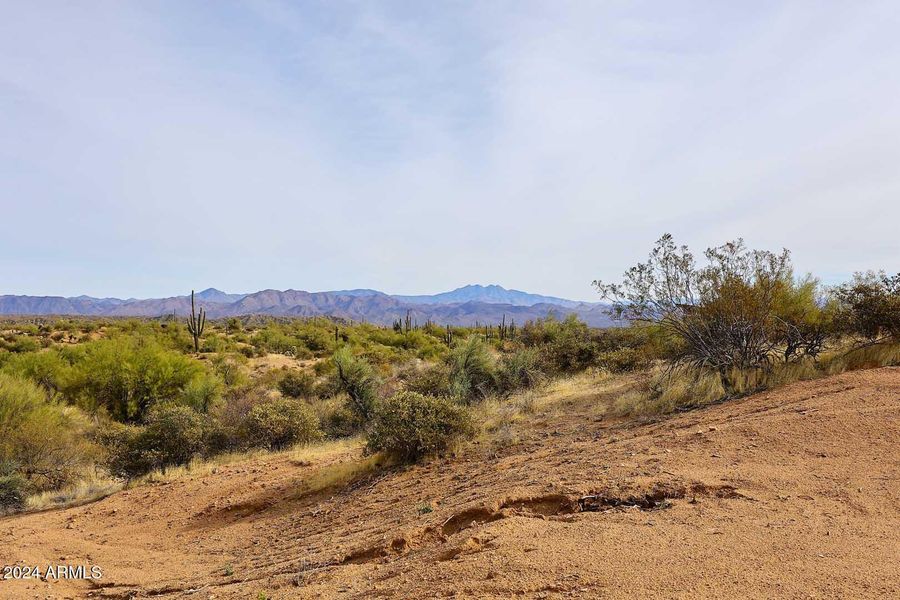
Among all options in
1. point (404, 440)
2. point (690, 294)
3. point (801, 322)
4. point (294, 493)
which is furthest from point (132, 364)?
point (801, 322)

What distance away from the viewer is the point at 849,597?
315cm

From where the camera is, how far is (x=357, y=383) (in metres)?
19.3

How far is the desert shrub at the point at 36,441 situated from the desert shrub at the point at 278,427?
13.9 ft

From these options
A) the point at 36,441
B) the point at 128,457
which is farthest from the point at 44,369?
the point at 128,457

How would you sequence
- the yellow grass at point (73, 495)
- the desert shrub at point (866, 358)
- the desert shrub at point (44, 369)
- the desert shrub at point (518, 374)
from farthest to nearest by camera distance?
the desert shrub at point (44, 369) → the desert shrub at point (518, 374) → the yellow grass at point (73, 495) → the desert shrub at point (866, 358)

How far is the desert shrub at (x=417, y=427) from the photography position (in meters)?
9.95

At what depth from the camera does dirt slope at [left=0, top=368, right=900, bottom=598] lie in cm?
367

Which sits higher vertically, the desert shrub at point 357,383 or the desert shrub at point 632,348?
the desert shrub at point 632,348

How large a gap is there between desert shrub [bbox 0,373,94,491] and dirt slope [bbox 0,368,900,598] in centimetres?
287

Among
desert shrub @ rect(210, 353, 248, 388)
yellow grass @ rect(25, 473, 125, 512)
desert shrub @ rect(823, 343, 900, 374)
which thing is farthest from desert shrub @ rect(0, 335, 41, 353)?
desert shrub @ rect(823, 343, 900, 374)

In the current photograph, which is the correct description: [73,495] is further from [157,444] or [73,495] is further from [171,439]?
[171,439]

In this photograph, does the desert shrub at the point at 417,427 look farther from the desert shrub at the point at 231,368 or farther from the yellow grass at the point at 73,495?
the desert shrub at the point at 231,368

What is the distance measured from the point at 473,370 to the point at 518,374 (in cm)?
177

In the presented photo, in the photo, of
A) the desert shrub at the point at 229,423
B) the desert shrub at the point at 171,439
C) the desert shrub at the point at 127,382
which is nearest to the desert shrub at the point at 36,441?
the desert shrub at the point at 171,439
